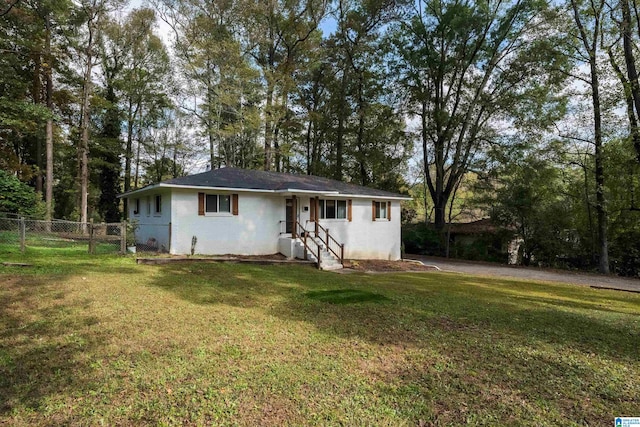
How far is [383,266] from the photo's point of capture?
13.4m

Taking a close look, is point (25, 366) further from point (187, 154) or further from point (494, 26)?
point (187, 154)

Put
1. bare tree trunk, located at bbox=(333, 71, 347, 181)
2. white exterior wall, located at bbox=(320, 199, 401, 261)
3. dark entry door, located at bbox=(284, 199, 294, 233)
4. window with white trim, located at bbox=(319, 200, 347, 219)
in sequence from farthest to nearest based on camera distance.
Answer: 1. bare tree trunk, located at bbox=(333, 71, 347, 181)
2. white exterior wall, located at bbox=(320, 199, 401, 261)
3. window with white trim, located at bbox=(319, 200, 347, 219)
4. dark entry door, located at bbox=(284, 199, 294, 233)

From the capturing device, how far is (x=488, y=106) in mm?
21688

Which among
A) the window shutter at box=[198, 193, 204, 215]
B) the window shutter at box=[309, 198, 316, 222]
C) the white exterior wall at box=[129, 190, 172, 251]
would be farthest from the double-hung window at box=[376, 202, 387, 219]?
the white exterior wall at box=[129, 190, 172, 251]

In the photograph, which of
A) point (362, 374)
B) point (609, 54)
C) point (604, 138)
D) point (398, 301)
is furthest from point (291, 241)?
point (609, 54)

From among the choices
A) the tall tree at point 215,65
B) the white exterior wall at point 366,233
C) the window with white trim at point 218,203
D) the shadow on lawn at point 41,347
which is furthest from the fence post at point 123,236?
the tall tree at point 215,65

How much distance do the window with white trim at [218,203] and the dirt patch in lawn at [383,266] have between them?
5174mm

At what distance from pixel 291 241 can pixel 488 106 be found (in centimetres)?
1740

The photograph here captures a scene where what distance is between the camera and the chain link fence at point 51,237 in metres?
10.1

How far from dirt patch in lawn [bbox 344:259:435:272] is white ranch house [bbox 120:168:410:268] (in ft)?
2.23

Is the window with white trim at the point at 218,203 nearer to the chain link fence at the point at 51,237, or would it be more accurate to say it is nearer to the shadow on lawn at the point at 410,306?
the chain link fence at the point at 51,237

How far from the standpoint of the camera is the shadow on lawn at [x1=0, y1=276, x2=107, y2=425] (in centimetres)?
279

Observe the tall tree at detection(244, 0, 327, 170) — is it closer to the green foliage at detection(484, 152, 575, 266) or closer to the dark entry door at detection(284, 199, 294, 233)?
the dark entry door at detection(284, 199, 294, 233)

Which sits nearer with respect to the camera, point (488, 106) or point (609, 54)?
point (609, 54)
